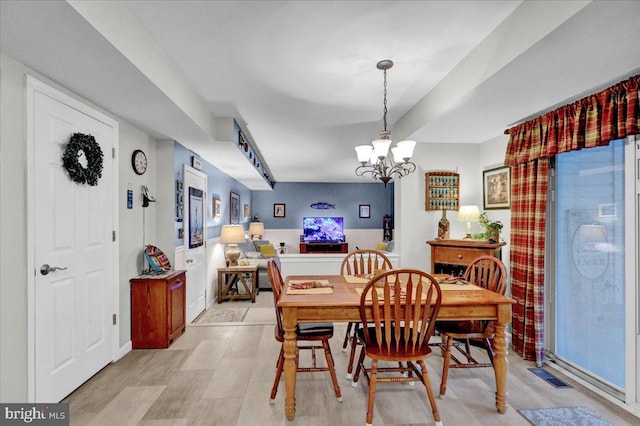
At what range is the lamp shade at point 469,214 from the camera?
3755mm

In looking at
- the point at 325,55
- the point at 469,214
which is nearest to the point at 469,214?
the point at 469,214

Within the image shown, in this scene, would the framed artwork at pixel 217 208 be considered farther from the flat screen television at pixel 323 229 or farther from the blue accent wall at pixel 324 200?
the flat screen television at pixel 323 229

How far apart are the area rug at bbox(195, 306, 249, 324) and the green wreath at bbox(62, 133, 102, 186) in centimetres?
238

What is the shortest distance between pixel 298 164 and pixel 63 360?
16.5 feet

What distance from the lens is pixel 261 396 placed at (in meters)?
2.47

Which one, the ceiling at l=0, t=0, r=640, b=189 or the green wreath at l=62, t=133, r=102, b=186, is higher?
A: the ceiling at l=0, t=0, r=640, b=189

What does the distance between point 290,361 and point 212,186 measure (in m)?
3.88

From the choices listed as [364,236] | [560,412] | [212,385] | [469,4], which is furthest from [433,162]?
[364,236]

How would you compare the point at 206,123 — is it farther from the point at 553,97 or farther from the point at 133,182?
the point at 553,97

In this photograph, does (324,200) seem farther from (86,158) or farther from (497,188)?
(86,158)

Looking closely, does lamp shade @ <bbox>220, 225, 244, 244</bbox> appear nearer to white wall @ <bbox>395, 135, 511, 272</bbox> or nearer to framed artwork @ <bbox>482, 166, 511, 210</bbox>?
white wall @ <bbox>395, 135, 511, 272</bbox>

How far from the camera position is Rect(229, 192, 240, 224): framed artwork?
6805 millimetres

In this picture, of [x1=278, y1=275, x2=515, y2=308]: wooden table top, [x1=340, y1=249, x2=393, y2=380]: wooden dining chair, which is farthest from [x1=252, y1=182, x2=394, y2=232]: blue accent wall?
[x1=278, y1=275, x2=515, y2=308]: wooden table top

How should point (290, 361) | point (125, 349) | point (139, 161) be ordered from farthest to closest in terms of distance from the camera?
1. point (139, 161)
2. point (125, 349)
3. point (290, 361)
